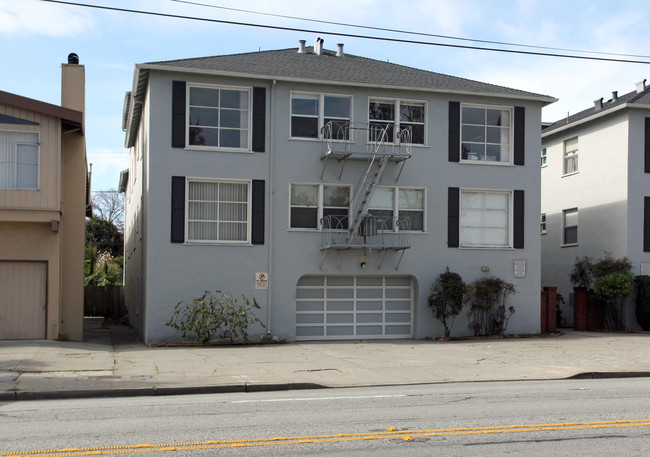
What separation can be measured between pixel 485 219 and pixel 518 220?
112 cm

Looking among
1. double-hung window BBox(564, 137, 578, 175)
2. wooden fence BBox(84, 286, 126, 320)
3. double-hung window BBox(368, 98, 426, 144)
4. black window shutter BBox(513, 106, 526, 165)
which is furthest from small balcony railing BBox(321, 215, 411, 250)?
wooden fence BBox(84, 286, 126, 320)

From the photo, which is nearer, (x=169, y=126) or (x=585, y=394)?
(x=585, y=394)

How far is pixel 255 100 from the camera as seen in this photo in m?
21.8

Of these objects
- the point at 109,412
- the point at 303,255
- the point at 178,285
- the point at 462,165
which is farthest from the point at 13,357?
the point at 462,165

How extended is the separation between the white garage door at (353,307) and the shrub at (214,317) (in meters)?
1.85

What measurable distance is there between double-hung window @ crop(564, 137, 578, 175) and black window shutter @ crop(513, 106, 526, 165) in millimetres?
6528

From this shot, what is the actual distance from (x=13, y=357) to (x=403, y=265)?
465 inches

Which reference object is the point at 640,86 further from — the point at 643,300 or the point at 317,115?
the point at 317,115

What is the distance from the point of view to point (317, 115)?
73.7 ft

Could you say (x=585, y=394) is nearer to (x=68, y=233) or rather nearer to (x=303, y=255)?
(x=303, y=255)

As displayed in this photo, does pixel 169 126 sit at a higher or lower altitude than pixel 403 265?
higher

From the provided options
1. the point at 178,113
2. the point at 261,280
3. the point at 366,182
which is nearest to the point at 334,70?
the point at 366,182

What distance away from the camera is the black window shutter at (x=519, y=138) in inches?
942

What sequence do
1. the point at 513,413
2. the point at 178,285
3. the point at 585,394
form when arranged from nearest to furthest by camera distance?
1. the point at 513,413
2. the point at 585,394
3. the point at 178,285
